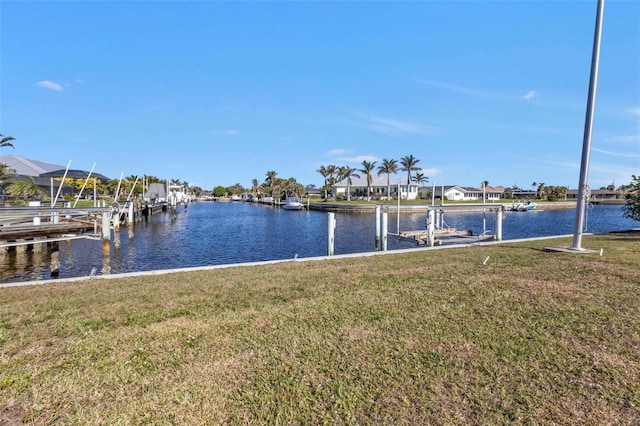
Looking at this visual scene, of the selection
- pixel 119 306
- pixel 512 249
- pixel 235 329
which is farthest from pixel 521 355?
pixel 512 249

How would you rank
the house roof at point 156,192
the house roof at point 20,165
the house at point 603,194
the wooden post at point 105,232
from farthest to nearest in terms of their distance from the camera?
1. the house at point 603,194
2. the house roof at point 156,192
3. the house roof at point 20,165
4. the wooden post at point 105,232

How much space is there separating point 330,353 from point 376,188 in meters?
94.8

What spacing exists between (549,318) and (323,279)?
435 cm

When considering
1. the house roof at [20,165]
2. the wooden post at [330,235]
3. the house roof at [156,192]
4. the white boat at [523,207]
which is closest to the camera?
the wooden post at [330,235]

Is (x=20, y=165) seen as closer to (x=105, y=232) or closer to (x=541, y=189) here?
(x=105, y=232)

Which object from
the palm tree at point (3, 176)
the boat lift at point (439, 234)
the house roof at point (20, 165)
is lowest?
the boat lift at point (439, 234)

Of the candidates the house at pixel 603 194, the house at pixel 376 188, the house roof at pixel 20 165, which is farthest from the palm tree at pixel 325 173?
the house at pixel 603 194

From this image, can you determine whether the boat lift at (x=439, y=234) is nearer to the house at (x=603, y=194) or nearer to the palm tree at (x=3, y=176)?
the palm tree at (x=3, y=176)

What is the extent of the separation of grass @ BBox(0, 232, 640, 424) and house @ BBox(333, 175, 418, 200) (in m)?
85.9

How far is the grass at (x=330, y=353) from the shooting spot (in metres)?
3.00


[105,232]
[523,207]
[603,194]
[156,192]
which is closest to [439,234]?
[105,232]

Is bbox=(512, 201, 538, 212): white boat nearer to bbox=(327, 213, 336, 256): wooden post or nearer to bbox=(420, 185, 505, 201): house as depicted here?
bbox=(420, 185, 505, 201): house

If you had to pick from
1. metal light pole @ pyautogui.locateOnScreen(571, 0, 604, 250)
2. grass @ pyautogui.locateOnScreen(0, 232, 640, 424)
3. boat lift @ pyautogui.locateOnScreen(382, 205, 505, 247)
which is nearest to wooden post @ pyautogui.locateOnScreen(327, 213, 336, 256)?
boat lift @ pyautogui.locateOnScreen(382, 205, 505, 247)

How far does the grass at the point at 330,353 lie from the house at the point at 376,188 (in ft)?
282
